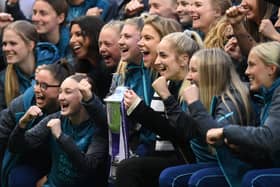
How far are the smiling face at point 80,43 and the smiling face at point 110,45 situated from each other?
0.29 meters

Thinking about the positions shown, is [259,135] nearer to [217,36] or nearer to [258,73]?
[258,73]

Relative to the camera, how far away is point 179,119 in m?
6.30

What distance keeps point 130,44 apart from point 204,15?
61 centimetres

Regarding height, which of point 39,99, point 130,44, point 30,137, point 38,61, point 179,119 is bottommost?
point 30,137

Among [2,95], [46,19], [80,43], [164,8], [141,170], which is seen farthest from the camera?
[46,19]

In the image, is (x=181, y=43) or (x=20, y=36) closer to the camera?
(x=181, y=43)

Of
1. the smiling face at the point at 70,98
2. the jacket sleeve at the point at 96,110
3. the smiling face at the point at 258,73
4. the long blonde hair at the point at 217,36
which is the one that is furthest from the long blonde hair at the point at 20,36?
the smiling face at the point at 258,73

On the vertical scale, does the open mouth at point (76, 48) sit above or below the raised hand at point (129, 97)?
below

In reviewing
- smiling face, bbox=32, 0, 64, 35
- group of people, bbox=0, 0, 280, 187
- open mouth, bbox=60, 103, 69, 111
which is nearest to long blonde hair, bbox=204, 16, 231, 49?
group of people, bbox=0, 0, 280, 187

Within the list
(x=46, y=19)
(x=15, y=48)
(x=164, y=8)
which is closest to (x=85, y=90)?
(x=164, y=8)

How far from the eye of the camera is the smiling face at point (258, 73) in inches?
A: 233

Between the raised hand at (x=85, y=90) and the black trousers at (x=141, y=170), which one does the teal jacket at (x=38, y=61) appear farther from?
the black trousers at (x=141, y=170)

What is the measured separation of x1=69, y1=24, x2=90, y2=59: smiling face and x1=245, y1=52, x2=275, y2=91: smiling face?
2364mm

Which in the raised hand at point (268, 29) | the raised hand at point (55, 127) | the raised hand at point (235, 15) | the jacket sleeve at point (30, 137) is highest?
the raised hand at point (235, 15)
